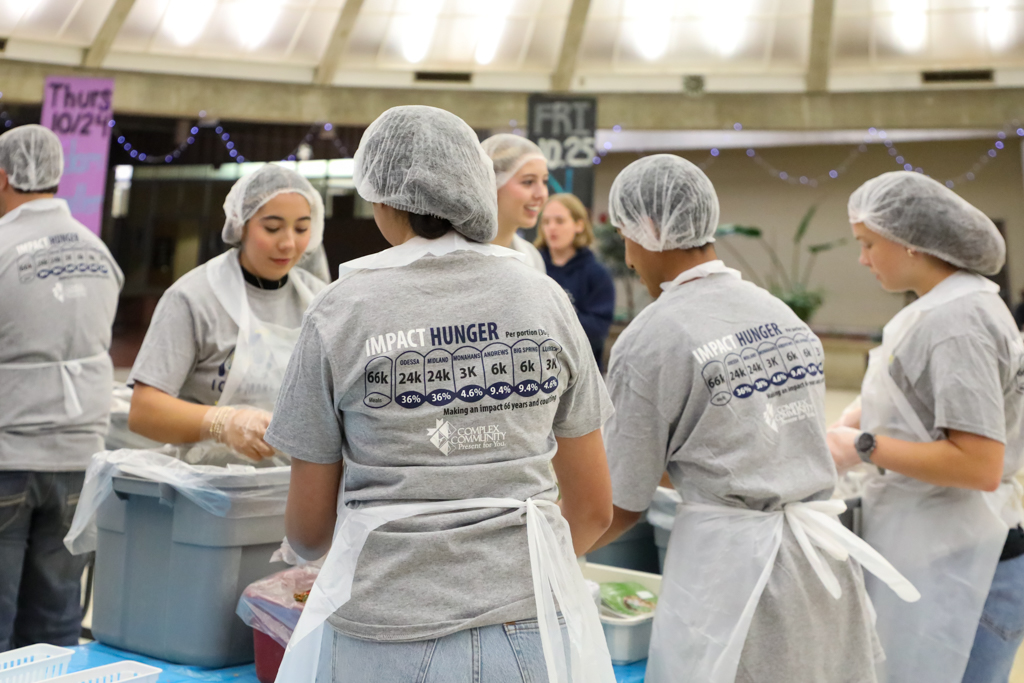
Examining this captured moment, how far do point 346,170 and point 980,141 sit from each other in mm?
9424

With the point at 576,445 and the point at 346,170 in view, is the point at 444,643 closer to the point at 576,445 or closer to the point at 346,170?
the point at 576,445

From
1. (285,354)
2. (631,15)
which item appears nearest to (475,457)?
(285,354)

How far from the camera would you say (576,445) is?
1339 mm

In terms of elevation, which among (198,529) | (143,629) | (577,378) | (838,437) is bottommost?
(143,629)

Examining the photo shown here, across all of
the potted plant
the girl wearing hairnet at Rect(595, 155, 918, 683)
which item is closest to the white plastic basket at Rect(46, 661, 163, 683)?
the girl wearing hairnet at Rect(595, 155, 918, 683)

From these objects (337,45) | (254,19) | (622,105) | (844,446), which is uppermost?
(254,19)

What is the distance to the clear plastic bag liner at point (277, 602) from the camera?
1.51 meters

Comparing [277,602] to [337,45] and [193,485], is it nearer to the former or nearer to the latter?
[193,485]

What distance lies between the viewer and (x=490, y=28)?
9.92 metres

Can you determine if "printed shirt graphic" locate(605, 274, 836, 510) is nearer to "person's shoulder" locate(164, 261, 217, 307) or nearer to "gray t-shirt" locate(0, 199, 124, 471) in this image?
"person's shoulder" locate(164, 261, 217, 307)

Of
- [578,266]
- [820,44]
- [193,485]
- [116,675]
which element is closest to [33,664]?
[116,675]

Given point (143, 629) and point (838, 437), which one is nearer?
point (143, 629)

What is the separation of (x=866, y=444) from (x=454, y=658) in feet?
4.10

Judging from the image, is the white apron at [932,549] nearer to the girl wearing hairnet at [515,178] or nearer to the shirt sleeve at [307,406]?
the girl wearing hairnet at [515,178]
